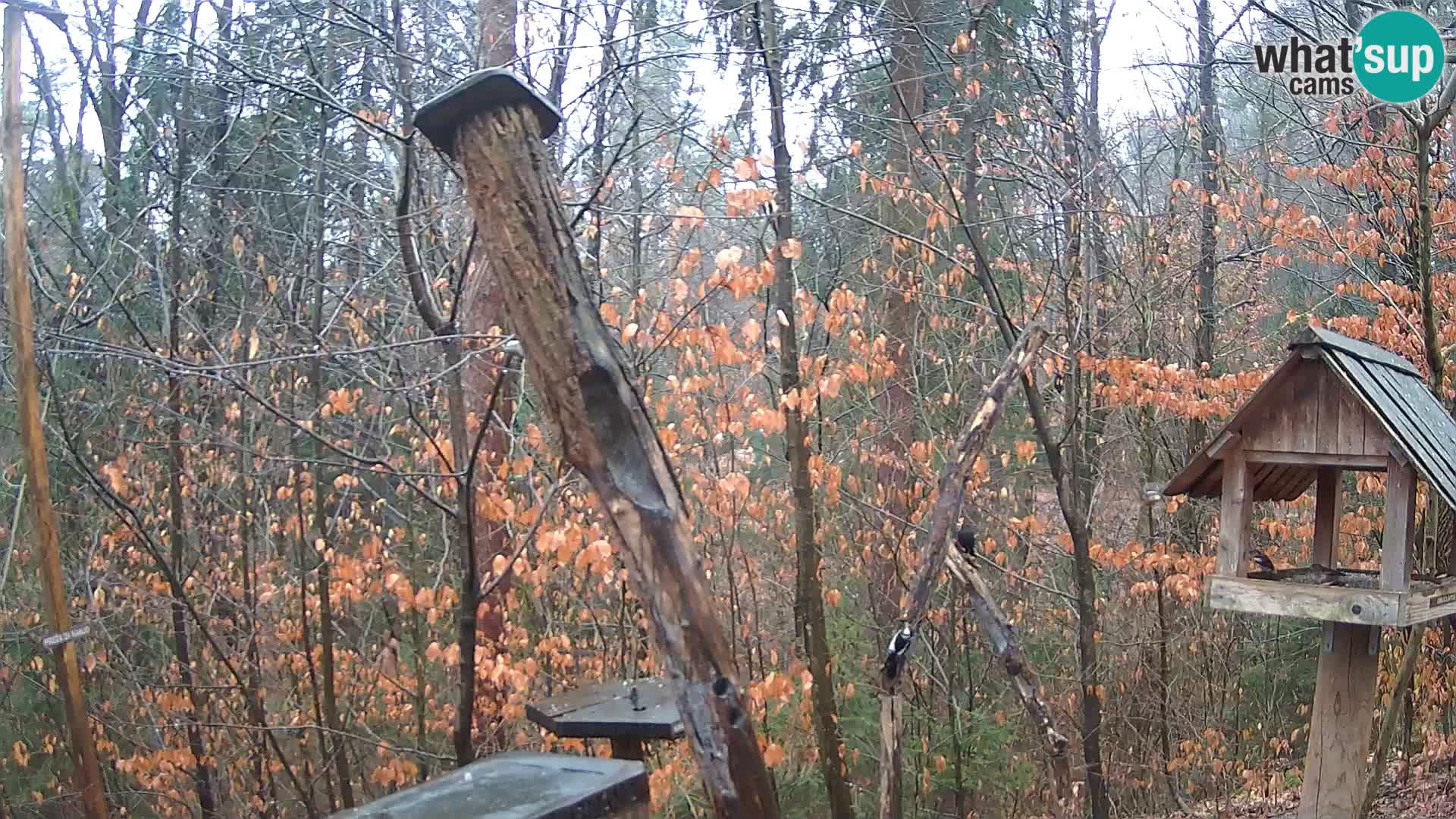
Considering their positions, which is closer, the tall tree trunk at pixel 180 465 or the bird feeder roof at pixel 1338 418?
the bird feeder roof at pixel 1338 418

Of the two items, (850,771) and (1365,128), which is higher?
(1365,128)

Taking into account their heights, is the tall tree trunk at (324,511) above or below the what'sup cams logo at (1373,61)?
below

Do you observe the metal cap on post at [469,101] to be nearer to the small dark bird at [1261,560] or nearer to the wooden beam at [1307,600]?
the wooden beam at [1307,600]

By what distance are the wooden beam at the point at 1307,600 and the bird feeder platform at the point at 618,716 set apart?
6.73 ft

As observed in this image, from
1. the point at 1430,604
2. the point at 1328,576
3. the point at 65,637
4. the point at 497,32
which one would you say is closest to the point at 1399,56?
the point at 1328,576

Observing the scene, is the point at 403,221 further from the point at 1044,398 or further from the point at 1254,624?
the point at 1254,624

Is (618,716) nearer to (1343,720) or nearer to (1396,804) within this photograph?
(1343,720)

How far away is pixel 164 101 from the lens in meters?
7.48

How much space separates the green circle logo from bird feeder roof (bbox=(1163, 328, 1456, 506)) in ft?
7.11

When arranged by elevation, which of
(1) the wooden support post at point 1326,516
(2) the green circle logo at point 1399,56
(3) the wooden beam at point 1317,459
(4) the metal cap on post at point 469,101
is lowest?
(1) the wooden support post at point 1326,516

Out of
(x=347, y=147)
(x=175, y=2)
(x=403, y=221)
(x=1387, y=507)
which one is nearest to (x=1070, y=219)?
(x=1387, y=507)

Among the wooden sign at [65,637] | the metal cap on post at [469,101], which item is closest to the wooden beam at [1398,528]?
the metal cap on post at [469,101]

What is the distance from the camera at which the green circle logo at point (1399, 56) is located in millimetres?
5449

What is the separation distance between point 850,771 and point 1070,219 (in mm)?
4428
